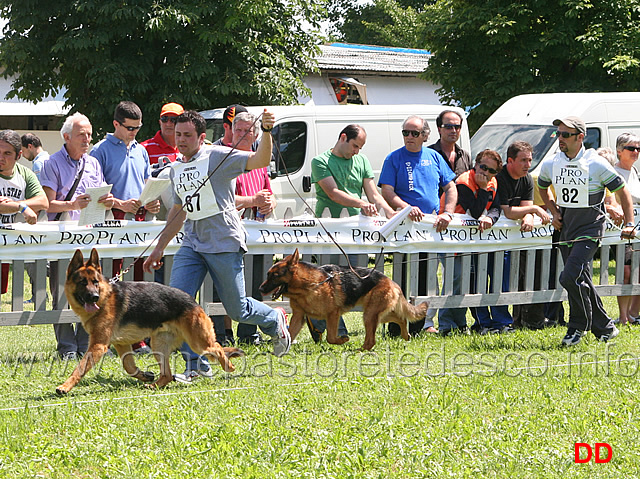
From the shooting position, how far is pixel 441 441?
5.07 m

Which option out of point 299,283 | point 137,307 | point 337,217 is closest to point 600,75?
point 337,217

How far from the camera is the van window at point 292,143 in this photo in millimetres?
13930

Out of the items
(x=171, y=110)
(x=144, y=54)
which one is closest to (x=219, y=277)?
(x=171, y=110)

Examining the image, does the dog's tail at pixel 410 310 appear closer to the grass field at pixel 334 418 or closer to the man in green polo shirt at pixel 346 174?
the grass field at pixel 334 418

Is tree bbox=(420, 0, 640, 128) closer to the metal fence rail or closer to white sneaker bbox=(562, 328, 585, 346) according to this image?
the metal fence rail

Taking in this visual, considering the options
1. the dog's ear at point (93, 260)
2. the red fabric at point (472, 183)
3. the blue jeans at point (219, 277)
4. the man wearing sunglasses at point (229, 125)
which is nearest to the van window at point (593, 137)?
the red fabric at point (472, 183)

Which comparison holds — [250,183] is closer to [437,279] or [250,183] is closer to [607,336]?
[437,279]

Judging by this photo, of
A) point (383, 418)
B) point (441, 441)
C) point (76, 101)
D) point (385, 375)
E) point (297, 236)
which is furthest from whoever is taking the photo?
point (76, 101)

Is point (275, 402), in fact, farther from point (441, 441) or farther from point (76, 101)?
point (76, 101)

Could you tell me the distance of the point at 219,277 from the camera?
6.88m

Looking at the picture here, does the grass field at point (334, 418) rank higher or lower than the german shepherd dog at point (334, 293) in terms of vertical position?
lower

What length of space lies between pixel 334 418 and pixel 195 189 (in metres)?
2.20

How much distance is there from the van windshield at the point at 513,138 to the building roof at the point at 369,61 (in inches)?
483

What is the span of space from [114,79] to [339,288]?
11413 millimetres
